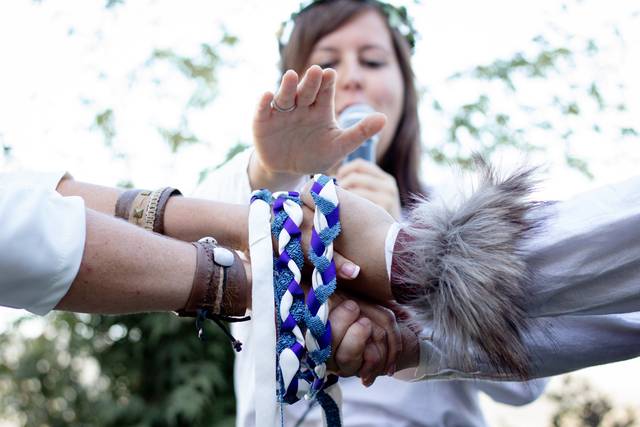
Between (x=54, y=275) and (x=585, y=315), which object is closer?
(x=54, y=275)

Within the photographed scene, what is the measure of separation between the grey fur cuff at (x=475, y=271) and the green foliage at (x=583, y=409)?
2.97m

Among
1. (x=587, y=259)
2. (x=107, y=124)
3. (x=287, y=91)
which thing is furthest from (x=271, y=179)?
(x=107, y=124)

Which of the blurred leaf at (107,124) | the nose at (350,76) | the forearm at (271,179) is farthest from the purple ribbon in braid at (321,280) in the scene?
the blurred leaf at (107,124)

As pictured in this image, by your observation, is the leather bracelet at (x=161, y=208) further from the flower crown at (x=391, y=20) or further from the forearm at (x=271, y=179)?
the flower crown at (x=391, y=20)

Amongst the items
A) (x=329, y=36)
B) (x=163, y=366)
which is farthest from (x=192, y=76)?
(x=329, y=36)

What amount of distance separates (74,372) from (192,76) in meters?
1.53

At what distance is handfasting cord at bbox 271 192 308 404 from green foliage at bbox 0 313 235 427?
2.08m

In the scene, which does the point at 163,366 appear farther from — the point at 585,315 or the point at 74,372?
the point at 585,315

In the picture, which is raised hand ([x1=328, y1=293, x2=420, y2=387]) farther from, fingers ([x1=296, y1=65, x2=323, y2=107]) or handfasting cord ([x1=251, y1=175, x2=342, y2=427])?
fingers ([x1=296, y1=65, x2=323, y2=107])

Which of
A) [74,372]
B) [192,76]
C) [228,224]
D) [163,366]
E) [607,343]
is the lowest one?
[74,372]

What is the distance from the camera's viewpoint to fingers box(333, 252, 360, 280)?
1.08 m

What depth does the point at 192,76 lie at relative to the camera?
3535 mm

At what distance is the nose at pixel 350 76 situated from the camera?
193 cm

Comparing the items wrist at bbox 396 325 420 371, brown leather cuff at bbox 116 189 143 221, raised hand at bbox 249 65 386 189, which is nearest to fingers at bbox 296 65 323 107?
raised hand at bbox 249 65 386 189
